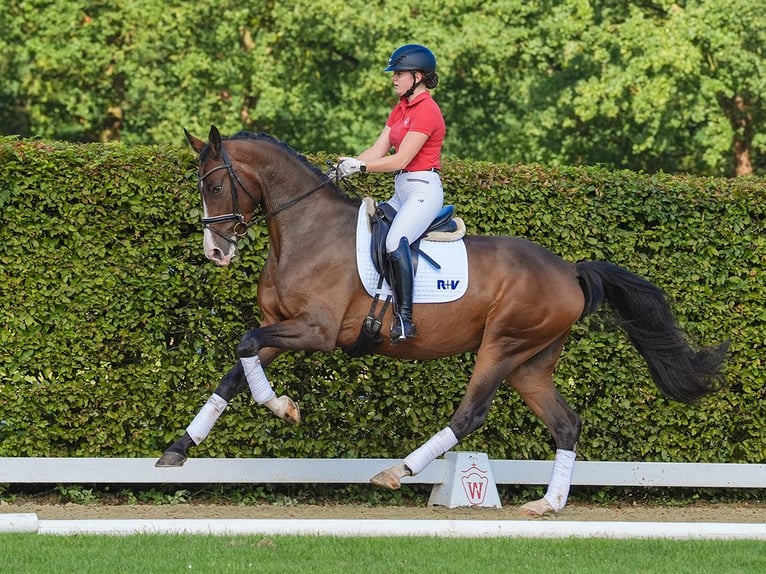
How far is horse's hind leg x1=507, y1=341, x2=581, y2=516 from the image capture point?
26.3ft

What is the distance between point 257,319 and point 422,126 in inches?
86.3

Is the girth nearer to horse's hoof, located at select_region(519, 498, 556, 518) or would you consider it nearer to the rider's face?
the rider's face

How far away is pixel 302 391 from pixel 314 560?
2.75 meters

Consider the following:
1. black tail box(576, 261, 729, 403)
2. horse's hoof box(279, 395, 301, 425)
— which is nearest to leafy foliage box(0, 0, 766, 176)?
black tail box(576, 261, 729, 403)

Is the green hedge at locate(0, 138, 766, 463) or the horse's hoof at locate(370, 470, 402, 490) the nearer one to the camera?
the horse's hoof at locate(370, 470, 402, 490)

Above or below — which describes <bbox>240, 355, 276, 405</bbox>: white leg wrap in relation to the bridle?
below

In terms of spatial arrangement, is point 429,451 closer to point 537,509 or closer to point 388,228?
point 537,509

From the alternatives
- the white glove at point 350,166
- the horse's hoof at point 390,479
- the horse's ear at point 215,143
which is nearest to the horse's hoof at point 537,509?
the horse's hoof at point 390,479

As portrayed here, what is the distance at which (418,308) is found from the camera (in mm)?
7590

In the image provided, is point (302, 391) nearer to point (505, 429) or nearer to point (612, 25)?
point (505, 429)

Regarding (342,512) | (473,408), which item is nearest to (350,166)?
(473,408)

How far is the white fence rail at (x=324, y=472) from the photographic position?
27.2 ft

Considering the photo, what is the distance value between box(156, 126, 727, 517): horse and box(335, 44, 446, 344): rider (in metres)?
0.24

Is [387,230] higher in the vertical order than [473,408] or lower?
higher
